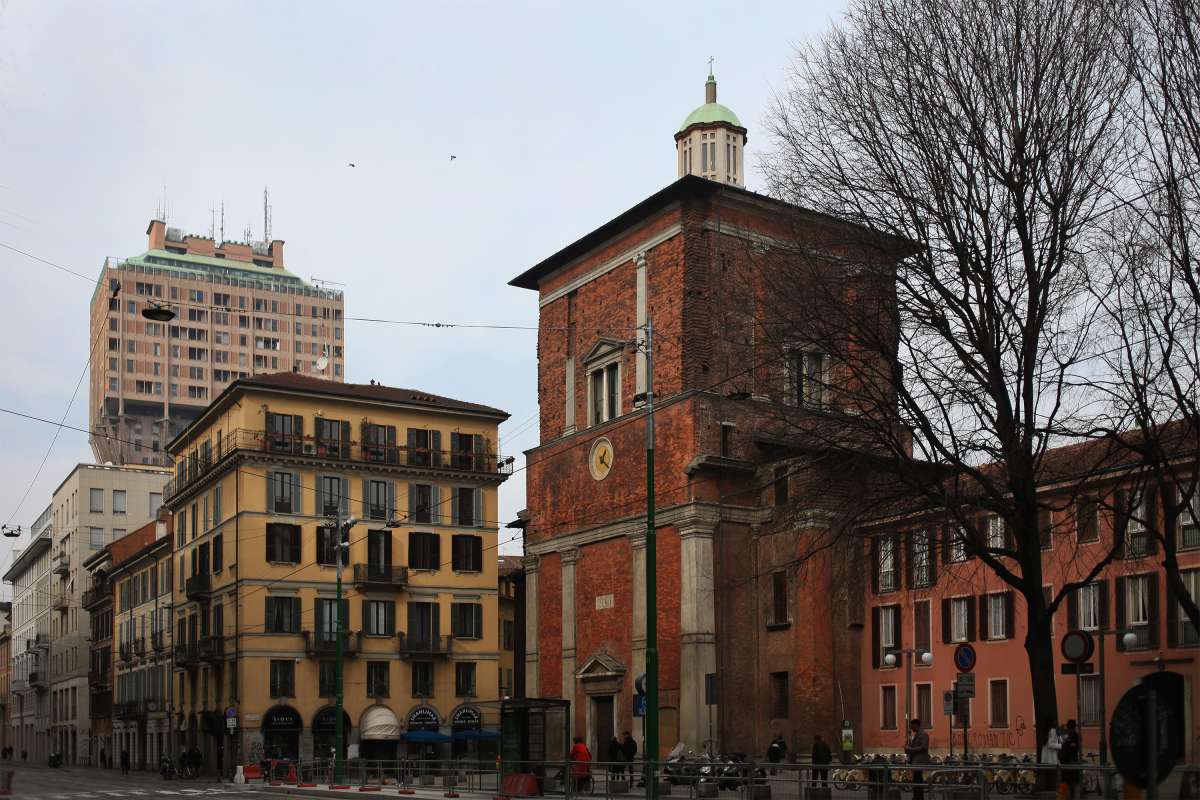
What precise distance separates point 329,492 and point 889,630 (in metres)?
33.6

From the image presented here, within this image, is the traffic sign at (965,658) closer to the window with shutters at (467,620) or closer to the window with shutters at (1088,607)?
the window with shutters at (1088,607)

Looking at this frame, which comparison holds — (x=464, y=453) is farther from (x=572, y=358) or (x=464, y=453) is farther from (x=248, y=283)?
(x=248, y=283)

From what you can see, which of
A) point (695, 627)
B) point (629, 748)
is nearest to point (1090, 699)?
point (695, 627)

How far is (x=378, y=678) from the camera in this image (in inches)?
2650

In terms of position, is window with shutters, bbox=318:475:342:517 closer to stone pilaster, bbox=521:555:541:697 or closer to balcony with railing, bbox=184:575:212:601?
balcony with railing, bbox=184:575:212:601

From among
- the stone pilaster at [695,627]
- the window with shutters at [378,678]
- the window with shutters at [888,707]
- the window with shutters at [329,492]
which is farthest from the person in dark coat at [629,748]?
the window with shutters at [329,492]

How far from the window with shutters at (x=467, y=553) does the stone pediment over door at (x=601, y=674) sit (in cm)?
2540

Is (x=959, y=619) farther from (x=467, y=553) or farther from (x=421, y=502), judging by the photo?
(x=421, y=502)

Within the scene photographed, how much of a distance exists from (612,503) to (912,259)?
2323 centimetres

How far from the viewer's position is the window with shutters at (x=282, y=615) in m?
65.2

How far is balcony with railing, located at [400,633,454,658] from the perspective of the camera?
68000 millimetres

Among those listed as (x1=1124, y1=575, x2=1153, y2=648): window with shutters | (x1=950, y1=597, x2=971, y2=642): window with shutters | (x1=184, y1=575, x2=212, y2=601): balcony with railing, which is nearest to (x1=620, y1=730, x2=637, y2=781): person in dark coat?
(x1=950, y1=597, x2=971, y2=642): window with shutters

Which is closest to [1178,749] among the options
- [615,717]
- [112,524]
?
[615,717]

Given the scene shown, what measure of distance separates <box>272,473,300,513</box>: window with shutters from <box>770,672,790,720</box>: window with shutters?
3148 centimetres
